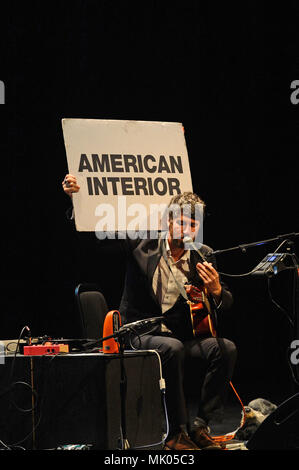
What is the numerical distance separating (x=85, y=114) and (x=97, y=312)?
1.56m

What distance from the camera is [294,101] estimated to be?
181 inches

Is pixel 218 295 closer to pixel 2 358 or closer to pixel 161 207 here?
pixel 161 207

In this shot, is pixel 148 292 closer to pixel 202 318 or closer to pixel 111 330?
pixel 202 318

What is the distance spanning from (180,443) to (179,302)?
2.27ft

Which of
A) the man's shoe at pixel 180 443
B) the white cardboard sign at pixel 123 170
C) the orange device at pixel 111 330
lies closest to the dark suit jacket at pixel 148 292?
the white cardboard sign at pixel 123 170

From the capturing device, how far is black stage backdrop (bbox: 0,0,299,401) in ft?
14.1

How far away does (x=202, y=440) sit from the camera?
2.95 metres

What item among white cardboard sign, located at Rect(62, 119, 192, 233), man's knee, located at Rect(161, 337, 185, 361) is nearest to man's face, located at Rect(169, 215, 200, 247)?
white cardboard sign, located at Rect(62, 119, 192, 233)

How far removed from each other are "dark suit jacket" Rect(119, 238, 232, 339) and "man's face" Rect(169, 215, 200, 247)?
0.12 meters

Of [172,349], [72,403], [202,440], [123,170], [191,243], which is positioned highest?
[123,170]

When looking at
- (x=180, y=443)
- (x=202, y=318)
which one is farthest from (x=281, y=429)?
(x=202, y=318)

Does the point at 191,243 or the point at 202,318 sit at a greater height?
the point at 191,243

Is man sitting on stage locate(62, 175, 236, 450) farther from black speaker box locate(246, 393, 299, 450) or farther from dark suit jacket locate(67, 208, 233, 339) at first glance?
black speaker box locate(246, 393, 299, 450)

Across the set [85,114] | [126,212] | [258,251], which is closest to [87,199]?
[126,212]
